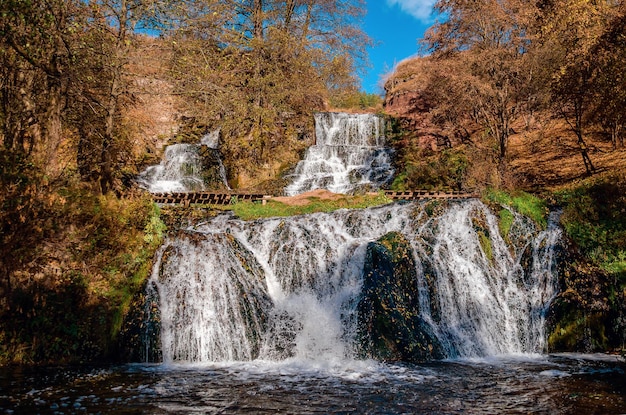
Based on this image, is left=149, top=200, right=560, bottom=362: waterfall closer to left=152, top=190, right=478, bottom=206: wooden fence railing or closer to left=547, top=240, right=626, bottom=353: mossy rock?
left=547, top=240, right=626, bottom=353: mossy rock

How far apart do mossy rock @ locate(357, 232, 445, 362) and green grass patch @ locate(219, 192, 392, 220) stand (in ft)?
15.1

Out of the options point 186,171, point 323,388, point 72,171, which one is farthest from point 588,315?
point 186,171

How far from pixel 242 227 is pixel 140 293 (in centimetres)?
363

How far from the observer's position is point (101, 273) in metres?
8.68

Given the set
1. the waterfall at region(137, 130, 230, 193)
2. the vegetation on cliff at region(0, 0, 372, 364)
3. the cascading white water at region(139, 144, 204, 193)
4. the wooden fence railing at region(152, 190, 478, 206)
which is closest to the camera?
the vegetation on cliff at region(0, 0, 372, 364)

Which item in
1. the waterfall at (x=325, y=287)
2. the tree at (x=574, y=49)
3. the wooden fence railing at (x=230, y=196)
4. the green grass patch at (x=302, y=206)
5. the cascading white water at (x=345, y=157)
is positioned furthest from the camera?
the cascading white water at (x=345, y=157)

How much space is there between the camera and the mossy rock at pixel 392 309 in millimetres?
8297

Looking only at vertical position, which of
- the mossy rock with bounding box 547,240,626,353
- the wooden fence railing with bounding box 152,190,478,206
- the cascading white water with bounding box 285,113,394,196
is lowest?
the mossy rock with bounding box 547,240,626,353

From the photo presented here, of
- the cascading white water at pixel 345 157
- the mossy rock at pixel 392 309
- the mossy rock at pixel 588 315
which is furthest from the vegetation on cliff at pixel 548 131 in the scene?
the mossy rock at pixel 392 309

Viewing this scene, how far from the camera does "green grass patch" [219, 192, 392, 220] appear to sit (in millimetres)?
14155

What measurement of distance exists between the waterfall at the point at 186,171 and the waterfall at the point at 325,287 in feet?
30.8

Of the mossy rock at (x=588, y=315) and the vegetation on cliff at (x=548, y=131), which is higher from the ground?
the vegetation on cliff at (x=548, y=131)

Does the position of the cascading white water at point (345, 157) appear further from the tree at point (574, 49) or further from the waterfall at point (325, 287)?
the waterfall at point (325, 287)

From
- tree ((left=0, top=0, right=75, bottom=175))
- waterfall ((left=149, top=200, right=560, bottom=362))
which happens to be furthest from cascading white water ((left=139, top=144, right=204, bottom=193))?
tree ((left=0, top=0, right=75, bottom=175))
